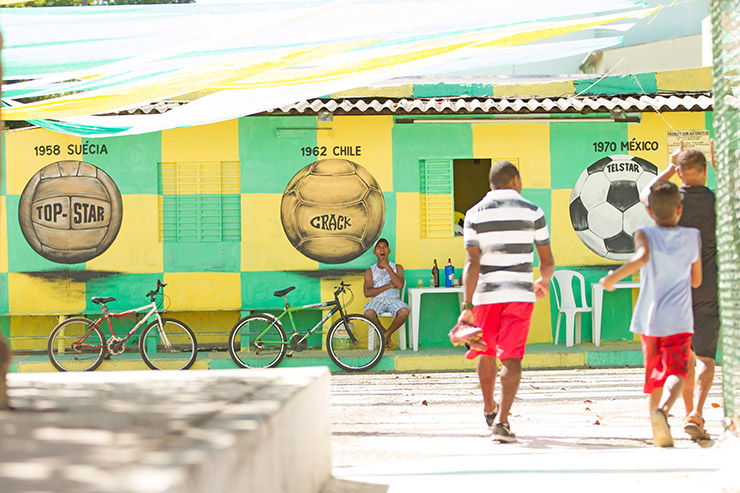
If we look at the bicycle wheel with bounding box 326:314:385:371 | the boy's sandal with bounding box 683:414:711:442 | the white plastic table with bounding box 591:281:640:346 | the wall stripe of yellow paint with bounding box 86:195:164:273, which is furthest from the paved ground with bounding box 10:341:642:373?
the boy's sandal with bounding box 683:414:711:442

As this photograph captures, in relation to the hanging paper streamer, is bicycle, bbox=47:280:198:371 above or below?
below

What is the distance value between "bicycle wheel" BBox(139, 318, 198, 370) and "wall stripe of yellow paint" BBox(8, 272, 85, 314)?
1.53 m

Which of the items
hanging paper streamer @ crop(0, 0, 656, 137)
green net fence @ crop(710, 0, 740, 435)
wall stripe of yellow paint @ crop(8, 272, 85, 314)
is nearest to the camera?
green net fence @ crop(710, 0, 740, 435)

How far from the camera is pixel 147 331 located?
10.6 metres

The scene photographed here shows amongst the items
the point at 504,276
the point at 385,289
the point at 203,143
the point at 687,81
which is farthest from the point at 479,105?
the point at 504,276

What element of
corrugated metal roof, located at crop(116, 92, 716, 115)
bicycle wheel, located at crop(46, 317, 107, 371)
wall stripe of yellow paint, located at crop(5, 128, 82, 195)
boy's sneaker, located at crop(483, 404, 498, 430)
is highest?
corrugated metal roof, located at crop(116, 92, 716, 115)

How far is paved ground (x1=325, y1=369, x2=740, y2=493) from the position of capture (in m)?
3.63

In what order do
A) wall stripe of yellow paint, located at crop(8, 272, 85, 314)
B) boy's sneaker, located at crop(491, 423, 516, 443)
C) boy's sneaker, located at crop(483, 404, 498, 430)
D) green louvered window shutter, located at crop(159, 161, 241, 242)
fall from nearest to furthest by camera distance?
boy's sneaker, located at crop(491, 423, 516, 443) → boy's sneaker, located at crop(483, 404, 498, 430) → wall stripe of yellow paint, located at crop(8, 272, 85, 314) → green louvered window shutter, located at crop(159, 161, 241, 242)

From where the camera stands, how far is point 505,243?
5.03 meters

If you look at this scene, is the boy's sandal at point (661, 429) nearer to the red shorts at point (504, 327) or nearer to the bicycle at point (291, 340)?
the red shorts at point (504, 327)

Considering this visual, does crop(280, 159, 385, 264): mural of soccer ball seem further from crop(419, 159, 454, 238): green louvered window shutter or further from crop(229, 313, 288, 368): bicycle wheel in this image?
crop(229, 313, 288, 368): bicycle wheel

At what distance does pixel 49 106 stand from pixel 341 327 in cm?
515

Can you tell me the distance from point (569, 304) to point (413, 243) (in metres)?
2.43

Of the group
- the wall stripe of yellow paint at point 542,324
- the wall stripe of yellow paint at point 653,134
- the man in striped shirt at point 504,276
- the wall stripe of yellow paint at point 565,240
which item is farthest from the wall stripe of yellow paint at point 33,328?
the wall stripe of yellow paint at point 653,134
